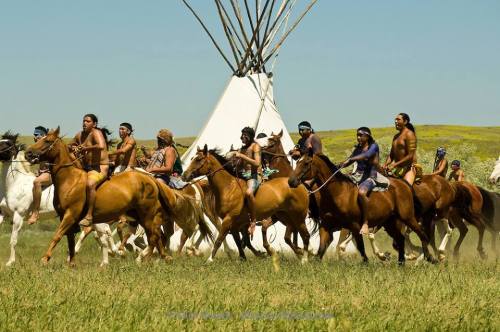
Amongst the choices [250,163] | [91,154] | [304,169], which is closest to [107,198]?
[91,154]

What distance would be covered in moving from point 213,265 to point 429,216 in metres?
5.69

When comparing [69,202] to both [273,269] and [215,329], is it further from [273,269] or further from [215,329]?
[215,329]

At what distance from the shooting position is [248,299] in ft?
36.6

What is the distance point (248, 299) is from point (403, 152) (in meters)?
8.67

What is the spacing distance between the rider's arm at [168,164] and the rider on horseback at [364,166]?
345 centimetres

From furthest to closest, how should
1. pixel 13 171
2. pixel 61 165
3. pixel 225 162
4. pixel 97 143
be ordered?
pixel 13 171 → pixel 225 162 → pixel 97 143 → pixel 61 165

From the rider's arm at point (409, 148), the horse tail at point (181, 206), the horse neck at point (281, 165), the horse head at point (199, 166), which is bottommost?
the horse tail at point (181, 206)

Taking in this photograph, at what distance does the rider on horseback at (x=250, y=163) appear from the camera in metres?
18.8

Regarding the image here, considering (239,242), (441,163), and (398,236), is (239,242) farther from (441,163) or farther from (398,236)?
(441,163)

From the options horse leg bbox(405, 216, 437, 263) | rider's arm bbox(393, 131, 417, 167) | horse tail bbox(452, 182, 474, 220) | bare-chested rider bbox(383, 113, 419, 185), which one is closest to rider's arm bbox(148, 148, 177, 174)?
bare-chested rider bbox(383, 113, 419, 185)

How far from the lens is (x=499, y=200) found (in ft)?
81.5

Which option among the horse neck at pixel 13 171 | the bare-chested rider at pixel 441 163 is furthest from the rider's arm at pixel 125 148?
the bare-chested rider at pixel 441 163

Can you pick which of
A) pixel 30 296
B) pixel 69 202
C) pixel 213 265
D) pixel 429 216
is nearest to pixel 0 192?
pixel 69 202

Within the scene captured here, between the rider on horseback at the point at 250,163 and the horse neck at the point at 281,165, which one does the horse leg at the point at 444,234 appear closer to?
the horse neck at the point at 281,165
